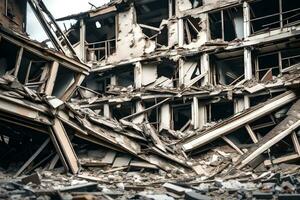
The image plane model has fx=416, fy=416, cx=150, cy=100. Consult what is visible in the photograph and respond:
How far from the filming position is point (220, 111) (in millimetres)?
20312

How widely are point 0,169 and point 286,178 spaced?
294 inches

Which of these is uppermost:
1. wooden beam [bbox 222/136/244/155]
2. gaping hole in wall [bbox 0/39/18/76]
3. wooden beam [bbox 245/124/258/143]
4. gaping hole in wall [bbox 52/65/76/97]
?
gaping hole in wall [bbox 0/39/18/76]

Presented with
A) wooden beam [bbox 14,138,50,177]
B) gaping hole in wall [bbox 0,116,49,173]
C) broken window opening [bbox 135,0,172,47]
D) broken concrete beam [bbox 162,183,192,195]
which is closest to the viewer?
broken concrete beam [bbox 162,183,192,195]

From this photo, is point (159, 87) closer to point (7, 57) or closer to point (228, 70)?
point (228, 70)

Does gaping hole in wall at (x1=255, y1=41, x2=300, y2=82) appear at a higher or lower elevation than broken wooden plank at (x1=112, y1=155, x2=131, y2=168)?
higher

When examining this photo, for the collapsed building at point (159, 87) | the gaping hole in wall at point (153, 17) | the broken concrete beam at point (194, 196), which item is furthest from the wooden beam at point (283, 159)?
the gaping hole in wall at point (153, 17)

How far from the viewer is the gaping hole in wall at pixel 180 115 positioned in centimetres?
2044

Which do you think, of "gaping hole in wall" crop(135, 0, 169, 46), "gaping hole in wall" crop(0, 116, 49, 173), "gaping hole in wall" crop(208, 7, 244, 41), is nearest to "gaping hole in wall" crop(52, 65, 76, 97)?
"gaping hole in wall" crop(0, 116, 49, 173)

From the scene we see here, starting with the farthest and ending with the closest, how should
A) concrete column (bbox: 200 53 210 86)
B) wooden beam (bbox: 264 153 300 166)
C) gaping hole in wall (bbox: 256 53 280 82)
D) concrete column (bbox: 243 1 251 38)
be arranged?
gaping hole in wall (bbox: 256 53 280 82)
concrete column (bbox: 200 53 210 86)
concrete column (bbox: 243 1 251 38)
wooden beam (bbox: 264 153 300 166)

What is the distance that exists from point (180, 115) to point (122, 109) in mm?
3183

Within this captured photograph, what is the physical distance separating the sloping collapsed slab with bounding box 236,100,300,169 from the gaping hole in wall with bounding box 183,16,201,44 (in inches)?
336

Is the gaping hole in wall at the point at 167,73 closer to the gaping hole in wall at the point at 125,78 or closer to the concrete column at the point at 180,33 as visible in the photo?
the concrete column at the point at 180,33

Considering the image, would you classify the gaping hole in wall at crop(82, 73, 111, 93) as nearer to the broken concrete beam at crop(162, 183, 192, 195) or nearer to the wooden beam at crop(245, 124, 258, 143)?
the wooden beam at crop(245, 124, 258, 143)

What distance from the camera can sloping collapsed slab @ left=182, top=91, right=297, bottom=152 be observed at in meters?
14.5
